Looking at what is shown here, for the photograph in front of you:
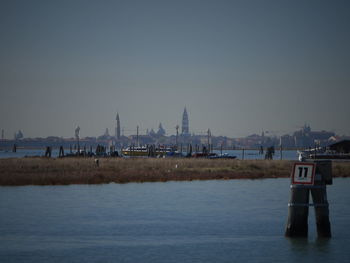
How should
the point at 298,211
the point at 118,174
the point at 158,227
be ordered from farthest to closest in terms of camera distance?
the point at 118,174 < the point at 158,227 < the point at 298,211

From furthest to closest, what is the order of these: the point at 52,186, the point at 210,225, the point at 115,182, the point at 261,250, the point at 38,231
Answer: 1. the point at 115,182
2. the point at 52,186
3. the point at 210,225
4. the point at 38,231
5. the point at 261,250

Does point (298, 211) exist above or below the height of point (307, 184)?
below

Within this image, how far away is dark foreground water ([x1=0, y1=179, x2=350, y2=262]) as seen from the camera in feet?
62.1

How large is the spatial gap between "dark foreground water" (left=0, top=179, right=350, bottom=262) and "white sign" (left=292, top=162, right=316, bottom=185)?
2.29 metres

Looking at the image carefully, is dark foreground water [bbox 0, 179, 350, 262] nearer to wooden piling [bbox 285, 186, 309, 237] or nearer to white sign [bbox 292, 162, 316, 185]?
wooden piling [bbox 285, 186, 309, 237]

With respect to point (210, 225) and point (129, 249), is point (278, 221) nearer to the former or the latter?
point (210, 225)

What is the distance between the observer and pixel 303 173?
18.1 m

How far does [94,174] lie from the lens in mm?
50375

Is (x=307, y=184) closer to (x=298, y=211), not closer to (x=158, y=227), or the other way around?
(x=298, y=211)

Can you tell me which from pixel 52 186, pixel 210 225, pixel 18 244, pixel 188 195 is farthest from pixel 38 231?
pixel 52 186

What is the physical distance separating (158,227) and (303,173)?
7.90m

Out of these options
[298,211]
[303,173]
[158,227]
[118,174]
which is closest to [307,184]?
[303,173]

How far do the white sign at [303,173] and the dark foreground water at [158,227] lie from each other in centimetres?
229

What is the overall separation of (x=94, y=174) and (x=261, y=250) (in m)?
32.1
